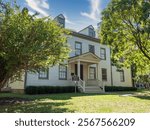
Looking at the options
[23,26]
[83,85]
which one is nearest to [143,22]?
[83,85]

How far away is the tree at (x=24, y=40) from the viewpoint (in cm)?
1022

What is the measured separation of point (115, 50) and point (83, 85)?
497 centimetres

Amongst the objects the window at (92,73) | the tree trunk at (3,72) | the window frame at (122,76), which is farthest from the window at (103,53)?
the tree trunk at (3,72)

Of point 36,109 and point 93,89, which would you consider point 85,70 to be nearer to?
point 93,89

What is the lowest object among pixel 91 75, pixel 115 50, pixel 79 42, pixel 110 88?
pixel 110 88

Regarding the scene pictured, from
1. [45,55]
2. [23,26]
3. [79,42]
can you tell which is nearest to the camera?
[23,26]

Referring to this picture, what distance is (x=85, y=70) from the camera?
27156 mm

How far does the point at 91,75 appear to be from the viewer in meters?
27.8

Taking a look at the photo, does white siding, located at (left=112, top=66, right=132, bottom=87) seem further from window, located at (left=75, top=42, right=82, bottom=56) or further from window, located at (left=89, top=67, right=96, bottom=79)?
window, located at (left=75, top=42, right=82, bottom=56)

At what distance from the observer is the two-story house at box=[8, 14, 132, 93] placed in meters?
23.2

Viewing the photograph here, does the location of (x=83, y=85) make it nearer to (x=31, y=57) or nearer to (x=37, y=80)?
(x=37, y=80)

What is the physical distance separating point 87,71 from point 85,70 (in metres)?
0.34

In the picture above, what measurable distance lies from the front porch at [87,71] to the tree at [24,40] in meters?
11.6

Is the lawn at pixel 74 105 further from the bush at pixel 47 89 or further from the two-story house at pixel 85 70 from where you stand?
the two-story house at pixel 85 70
